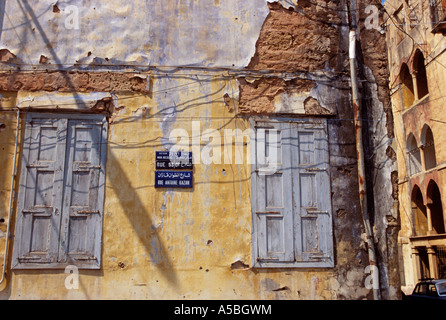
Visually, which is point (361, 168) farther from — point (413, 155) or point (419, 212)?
point (413, 155)

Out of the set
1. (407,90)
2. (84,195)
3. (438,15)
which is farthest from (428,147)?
(84,195)

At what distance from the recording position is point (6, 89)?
548 cm

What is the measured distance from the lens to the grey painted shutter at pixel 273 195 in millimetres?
5266

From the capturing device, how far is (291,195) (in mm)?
5406

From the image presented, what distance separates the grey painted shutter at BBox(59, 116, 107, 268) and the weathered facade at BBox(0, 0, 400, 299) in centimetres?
2

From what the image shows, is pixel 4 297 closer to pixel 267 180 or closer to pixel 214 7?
pixel 267 180

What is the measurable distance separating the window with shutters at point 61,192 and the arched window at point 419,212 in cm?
1776

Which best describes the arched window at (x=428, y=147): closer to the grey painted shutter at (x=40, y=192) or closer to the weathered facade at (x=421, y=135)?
the weathered facade at (x=421, y=135)

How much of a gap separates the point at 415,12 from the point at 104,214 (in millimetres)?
20027

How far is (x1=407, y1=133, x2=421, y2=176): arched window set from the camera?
2003 cm

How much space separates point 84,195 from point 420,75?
19573 millimetres

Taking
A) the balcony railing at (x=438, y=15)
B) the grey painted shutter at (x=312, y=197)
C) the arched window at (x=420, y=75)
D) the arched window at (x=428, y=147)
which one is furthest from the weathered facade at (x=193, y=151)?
the arched window at (x=420, y=75)

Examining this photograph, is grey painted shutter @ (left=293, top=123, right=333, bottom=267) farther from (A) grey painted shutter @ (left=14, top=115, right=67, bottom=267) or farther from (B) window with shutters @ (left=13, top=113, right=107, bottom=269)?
(A) grey painted shutter @ (left=14, top=115, right=67, bottom=267)

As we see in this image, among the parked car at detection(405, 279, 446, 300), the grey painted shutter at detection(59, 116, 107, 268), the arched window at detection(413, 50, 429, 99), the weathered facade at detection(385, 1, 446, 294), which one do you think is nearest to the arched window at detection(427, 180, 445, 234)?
the weathered facade at detection(385, 1, 446, 294)
